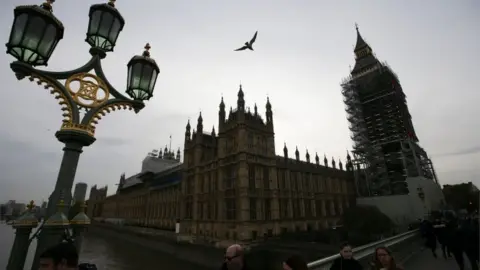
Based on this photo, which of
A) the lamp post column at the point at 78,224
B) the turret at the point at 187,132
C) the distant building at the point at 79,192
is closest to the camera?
the lamp post column at the point at 78,224

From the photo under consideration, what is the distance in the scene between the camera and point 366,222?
30.9 m

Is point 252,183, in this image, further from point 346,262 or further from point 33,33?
point 33,33

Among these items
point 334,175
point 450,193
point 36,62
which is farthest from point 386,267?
point 450,193

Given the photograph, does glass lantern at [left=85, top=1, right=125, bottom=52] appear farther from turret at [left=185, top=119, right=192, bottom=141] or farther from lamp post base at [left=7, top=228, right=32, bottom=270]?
turret at [left=185, top=119, right=192, bottom=141]

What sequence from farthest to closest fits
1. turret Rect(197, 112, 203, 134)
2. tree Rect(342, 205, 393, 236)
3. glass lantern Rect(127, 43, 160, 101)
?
turret Rect(197, 112, 203, 134)
tree Rect(342, 205, 393, 236)
glass lantern Rect(127, 43, 160, 101)

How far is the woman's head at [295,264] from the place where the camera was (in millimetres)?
2861

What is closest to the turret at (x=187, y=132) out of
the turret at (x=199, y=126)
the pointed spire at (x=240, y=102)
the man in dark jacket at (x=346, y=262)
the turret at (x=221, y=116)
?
the turret at (x=199, y=126)

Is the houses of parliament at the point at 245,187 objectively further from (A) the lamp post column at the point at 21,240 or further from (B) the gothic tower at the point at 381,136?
(A) the lamp post column at the point at 21,240

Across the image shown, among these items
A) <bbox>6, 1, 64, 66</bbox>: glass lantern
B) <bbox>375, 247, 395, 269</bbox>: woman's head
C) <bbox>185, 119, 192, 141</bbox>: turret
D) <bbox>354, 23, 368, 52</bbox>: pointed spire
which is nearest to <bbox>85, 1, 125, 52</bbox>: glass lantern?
<bbox>6, 1, 64, 66</bbox>: glass lantern

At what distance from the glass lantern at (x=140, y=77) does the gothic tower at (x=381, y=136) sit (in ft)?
166

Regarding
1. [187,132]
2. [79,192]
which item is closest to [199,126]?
[187,132]

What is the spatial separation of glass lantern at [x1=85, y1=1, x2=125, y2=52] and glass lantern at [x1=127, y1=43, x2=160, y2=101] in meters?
0.60

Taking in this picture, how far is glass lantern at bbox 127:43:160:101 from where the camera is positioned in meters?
4.90

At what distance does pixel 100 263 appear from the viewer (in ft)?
79.8
